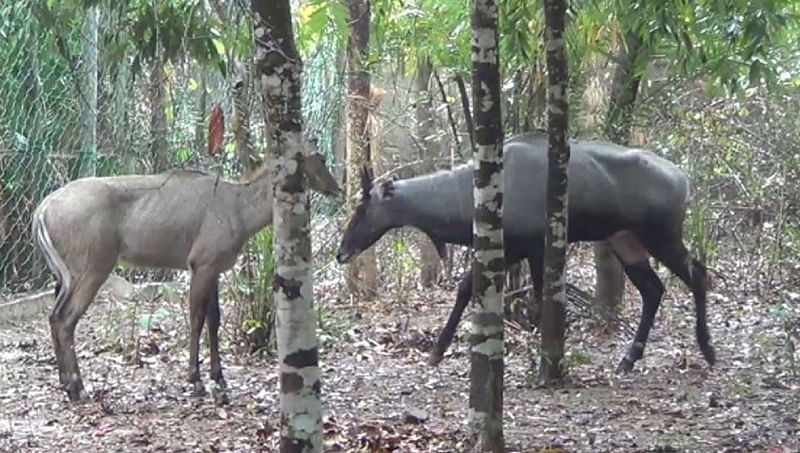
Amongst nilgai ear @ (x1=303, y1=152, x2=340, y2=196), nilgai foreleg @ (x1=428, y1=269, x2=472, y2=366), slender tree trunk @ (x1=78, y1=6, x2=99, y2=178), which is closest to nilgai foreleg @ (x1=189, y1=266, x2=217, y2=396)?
nilgai ear @ (x1=303, y1=152, x2=340, y2=196)

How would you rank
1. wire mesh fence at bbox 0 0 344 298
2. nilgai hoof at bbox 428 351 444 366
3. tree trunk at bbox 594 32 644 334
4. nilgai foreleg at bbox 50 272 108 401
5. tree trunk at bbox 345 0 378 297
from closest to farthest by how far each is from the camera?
nilgai foreleg at bbox 50 272 108 401, nilgai hoof at bbox 428 351 444 366, tree trunk at bbox 594 32 644 334, wire mesh fence at bbox 0 0 344 298, tree trunk at bbox 345 0 378 297

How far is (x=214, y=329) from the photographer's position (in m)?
7.91

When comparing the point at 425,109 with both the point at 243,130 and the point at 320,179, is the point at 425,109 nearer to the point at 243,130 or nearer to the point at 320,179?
the point at 243,130

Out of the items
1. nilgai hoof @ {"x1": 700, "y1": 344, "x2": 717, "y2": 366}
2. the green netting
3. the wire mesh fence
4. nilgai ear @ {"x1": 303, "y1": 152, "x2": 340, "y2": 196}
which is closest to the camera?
nilgai ear @ {"x1": 303, "y1": 152, "x2": 340, "y2": 196}

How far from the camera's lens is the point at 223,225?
797 cm

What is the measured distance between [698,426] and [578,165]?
2.39 meters

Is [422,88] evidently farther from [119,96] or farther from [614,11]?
[614,11]

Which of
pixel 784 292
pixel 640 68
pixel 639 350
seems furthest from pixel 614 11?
pixel 784 292

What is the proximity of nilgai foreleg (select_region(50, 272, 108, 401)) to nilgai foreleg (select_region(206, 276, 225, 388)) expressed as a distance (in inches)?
26.8

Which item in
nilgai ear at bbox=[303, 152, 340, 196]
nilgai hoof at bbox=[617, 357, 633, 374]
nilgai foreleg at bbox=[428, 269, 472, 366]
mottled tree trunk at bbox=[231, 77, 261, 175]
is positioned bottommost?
nilgai hoof at bbox=[617, 357, 633, 374]

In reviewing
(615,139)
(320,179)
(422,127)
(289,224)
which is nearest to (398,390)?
(320,179)

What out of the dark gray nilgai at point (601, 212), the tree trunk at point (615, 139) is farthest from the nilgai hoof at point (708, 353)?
the tree trunk at point (615, 139)

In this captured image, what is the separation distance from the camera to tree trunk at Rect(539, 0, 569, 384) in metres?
6.54

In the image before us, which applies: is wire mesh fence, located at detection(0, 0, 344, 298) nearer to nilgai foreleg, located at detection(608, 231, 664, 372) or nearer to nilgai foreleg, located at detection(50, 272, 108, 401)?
nilgai foreleg, located at detection(50, 272, 108, 401)
